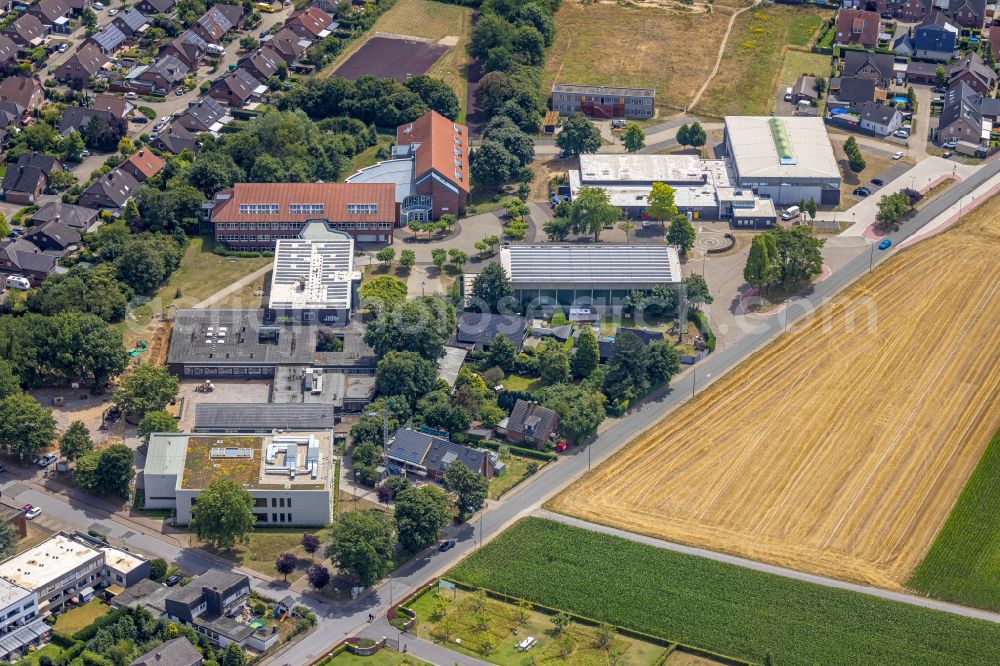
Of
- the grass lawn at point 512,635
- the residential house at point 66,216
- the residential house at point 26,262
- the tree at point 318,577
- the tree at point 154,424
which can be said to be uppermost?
the residential house at point 66,216

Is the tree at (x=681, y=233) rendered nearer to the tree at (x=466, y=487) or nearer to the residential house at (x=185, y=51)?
the tree at (x=466, y=487)

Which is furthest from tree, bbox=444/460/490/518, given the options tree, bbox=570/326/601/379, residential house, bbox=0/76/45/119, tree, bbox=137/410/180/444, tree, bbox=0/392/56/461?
residential house, bbox=0/76/45/119

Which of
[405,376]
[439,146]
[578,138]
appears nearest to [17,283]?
[405,376]

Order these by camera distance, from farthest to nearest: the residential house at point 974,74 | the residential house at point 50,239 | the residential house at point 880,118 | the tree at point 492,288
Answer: the residential house at point 974,74
the residential house at point 880,118
the residential house at point 50,239
the tree at point 492,288

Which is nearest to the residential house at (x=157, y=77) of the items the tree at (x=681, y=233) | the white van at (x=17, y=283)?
the white van at (x=17, y=283)

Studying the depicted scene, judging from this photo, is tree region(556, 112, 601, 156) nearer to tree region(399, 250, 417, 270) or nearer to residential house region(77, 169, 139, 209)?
tree region(399, 250, 417, 270)

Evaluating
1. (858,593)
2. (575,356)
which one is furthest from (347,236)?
(858,593)

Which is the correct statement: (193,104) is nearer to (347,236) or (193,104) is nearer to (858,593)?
(347,236)

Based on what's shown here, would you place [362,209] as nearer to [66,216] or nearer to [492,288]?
[492,288]
